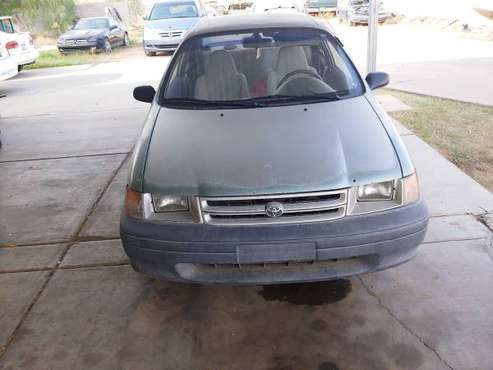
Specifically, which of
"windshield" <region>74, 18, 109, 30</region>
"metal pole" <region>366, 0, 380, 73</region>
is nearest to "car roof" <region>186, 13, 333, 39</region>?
"metal pole" <region>366, 0, 380, 73</region>

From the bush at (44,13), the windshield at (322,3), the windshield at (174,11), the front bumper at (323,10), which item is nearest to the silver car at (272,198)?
the windshield at (174,11)

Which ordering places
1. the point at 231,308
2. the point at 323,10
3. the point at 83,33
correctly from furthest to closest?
1. the point at 323,10
2. the point at 83,33
3. the point at 231,308

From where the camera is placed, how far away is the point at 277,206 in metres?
2.46

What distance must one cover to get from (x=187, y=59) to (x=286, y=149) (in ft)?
5.05

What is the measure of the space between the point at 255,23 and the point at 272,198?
2021 millimetres

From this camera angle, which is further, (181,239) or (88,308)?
(88,308)

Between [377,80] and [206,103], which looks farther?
[377,80]

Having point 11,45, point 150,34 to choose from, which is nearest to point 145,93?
point 11,45

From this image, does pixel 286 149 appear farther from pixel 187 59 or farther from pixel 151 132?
pixel 187 59

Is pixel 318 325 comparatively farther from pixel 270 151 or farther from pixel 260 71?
pixel 260 71

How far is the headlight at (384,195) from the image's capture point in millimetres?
2557

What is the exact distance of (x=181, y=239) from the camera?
8.18 feet

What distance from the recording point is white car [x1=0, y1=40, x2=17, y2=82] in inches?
387

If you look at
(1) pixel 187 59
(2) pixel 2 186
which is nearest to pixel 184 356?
(1) pixel 187 59
